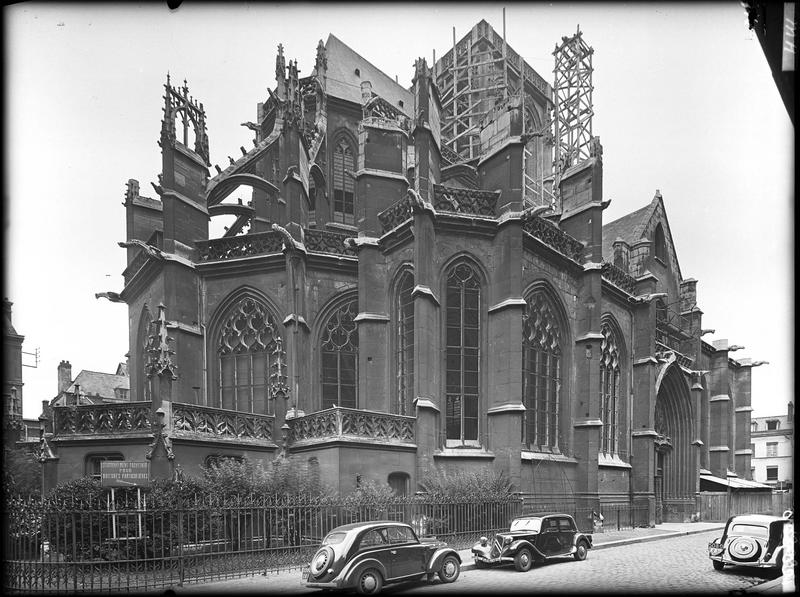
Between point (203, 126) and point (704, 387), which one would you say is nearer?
point (203, 126)

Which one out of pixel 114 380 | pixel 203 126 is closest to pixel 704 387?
pixel 203 126

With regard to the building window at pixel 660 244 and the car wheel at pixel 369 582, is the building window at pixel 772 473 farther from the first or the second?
the car wheel at pixel 369 582

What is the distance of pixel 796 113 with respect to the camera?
646 cm

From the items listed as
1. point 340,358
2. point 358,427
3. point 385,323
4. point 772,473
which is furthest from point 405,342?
point 772,473

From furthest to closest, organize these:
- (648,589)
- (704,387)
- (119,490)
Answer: (704,387) → (119,490) → (648,589)

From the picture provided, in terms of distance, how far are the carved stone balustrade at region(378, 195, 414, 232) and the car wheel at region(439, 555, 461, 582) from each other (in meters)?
10.2

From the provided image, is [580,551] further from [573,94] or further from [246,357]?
[573,94]

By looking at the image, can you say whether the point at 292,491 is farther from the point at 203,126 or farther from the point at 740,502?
the point at 740,502

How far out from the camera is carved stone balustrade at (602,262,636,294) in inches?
941

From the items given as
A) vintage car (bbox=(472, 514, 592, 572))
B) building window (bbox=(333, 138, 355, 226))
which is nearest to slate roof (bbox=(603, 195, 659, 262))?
building window (bbox=(333, 138, 355, 226))

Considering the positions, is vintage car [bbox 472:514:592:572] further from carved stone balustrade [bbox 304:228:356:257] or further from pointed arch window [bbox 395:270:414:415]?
carved stone balustrade [bbox 304:228:356:257]

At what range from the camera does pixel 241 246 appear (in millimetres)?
21375

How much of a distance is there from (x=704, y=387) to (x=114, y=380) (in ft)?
94.0

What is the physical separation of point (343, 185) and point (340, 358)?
382 inches
